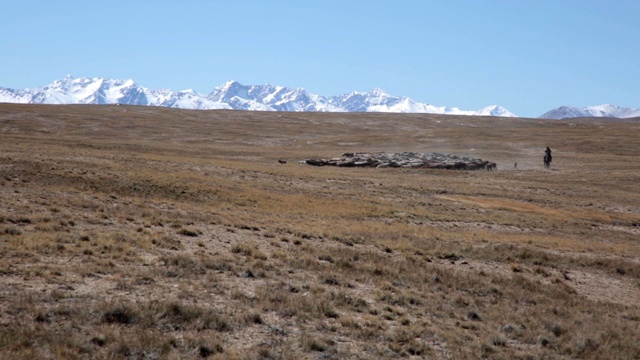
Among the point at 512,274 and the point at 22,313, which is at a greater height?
the point at 22,313

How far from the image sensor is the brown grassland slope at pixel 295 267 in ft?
35.3

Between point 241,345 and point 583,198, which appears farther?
point 583,198

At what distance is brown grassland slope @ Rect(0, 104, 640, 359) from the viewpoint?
10.8m

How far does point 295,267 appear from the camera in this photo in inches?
674

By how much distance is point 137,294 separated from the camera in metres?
12.4

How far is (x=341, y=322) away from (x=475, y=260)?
11.5 m

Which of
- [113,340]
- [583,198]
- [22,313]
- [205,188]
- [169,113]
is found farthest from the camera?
[169,113]

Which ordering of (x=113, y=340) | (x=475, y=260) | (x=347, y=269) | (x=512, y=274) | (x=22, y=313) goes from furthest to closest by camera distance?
(x=475, y=260)
(x=512, y=274)
(x=347, y=269)
(x=22, y=313)
(x=113, y=340)

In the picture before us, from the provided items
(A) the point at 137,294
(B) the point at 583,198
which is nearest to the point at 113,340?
(A) the point at 137,294

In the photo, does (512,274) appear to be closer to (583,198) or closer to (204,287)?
(204,287)

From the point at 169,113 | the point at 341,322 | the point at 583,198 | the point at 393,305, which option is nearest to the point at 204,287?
the point at 341,322

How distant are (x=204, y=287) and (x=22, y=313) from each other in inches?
165

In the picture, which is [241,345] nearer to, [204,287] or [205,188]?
[204,287]

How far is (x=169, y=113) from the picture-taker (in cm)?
15138
